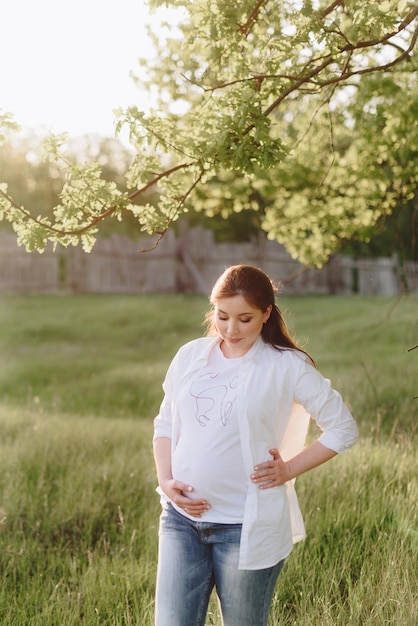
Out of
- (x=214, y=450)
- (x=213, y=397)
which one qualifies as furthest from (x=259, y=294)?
(x=214, y=450)

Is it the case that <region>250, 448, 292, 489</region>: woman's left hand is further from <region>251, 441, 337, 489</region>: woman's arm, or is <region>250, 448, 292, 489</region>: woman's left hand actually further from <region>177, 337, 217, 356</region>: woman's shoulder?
<region>177, 337, 217, 356</region>: woman's shoulder

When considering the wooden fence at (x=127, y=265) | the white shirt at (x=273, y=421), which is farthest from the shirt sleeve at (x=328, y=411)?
the wooden fence at (x=127, y=265)

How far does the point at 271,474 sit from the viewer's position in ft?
8.52

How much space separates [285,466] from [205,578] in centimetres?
50

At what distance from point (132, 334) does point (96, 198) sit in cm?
1241

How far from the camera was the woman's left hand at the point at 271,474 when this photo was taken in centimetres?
259

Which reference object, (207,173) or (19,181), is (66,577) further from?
(19,181)

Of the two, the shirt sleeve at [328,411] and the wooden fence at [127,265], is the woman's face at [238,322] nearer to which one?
the shirt sleeve at [328,411]

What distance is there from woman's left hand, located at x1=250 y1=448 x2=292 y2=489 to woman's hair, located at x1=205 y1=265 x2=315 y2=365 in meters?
0.42

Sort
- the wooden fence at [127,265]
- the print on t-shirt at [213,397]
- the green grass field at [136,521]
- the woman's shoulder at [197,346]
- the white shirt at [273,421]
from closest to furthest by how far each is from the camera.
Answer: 1. the white shirt at [273,421]
2. the print on t-shirt at [213,397]
3. the woman's shoulder at [197,346]
4. the green grass field at [136,521]
5. the wooden fence at [127,265]

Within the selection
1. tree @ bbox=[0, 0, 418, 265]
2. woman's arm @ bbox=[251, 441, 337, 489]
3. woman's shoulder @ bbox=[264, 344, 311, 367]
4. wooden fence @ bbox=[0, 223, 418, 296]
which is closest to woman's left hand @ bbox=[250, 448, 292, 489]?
woman's arm @ bbox=[251, 441, 337, 489]

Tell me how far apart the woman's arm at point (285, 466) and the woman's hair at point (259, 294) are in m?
0.35

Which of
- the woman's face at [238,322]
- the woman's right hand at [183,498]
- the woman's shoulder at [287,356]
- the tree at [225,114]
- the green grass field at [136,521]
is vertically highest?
the tree at [225,114]

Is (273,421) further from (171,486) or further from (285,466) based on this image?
(171,486)
